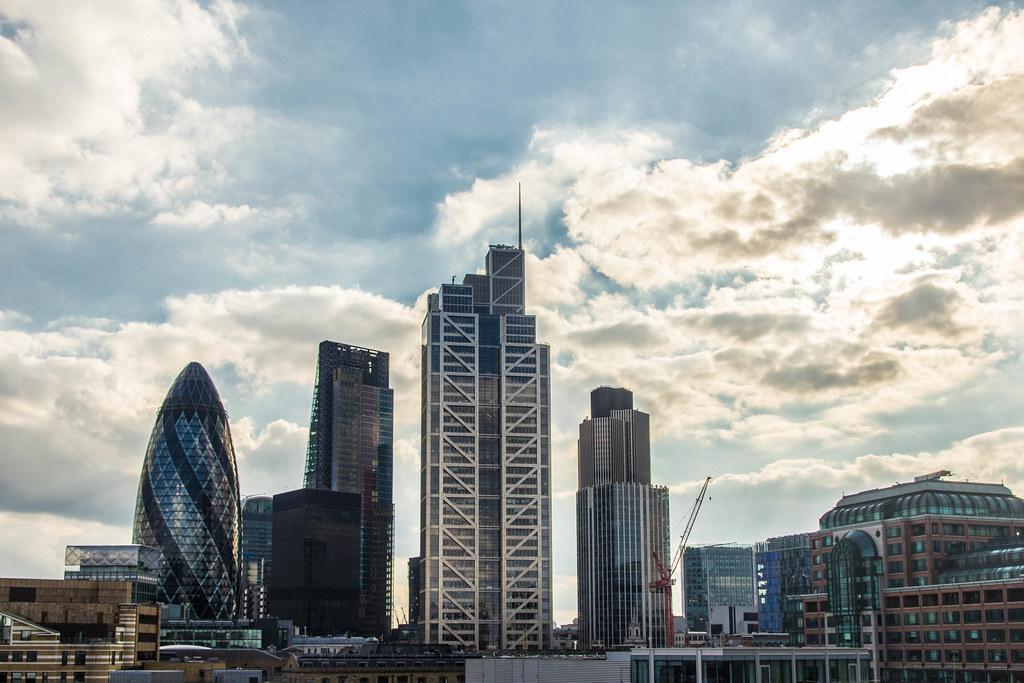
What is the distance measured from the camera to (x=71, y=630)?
176250mm

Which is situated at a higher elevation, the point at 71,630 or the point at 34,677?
the point at 71,630

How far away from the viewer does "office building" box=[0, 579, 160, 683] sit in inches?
6314

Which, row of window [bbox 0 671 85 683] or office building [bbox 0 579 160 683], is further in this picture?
office building [bbox 0 579 160 683]

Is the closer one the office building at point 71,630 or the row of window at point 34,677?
the row of window at point 34,677

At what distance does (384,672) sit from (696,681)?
187ft

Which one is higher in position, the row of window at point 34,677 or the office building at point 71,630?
the office building at point 71,630

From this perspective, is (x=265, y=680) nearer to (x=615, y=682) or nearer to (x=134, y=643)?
(x=134, y=643)

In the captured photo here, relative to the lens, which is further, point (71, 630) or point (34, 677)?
point (71, 630)

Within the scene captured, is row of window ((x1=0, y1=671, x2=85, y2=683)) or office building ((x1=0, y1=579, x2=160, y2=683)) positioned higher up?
office building ((x1=0, y1=579, x2=160, y2=683))

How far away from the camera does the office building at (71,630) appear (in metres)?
160

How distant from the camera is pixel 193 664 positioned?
582 ft

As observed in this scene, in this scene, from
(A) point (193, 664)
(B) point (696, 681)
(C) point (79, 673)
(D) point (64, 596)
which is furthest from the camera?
(D) point (64, 596)

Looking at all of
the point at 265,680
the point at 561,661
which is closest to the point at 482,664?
the point at 561,661

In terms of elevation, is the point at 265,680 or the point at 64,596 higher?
the point at 64,596
